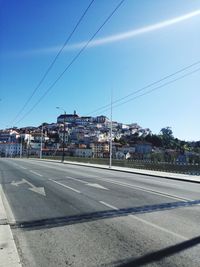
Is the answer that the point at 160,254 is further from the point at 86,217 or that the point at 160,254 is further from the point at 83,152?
the point at 83,152

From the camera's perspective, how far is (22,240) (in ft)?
21.1

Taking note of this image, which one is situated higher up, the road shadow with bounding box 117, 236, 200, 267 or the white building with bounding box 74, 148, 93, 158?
the white building with bounding box 74, 148, 93, 158

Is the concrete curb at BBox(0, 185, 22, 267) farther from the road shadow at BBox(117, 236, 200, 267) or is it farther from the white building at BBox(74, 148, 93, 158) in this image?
the white building at BBox(74, 148, 93, 158)

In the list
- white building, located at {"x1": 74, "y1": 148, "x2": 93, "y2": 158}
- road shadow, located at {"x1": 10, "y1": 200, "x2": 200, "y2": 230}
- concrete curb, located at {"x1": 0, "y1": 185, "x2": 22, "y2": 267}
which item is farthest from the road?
white building, located at {"x1": 74, "y1": 148, "x2": 93, "y2": 158}

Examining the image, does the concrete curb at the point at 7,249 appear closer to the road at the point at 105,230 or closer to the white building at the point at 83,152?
the road at the point at 105,230

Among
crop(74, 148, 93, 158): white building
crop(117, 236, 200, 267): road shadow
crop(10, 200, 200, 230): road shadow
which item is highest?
crop(74, 148, 93, 158): white building

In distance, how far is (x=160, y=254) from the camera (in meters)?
5.50

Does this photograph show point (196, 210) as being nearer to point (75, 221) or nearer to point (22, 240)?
point (75, 221)

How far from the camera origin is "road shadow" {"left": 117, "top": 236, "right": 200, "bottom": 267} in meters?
5.06

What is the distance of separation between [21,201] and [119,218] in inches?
167

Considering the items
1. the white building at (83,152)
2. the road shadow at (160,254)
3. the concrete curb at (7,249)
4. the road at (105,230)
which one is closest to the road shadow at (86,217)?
the road at (105,230)

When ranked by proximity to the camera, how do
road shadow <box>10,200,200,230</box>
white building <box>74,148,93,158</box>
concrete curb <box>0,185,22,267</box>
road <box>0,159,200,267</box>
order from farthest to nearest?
white building <box>74,148,93,158</box> → road shadow <box>10,200,200,230</box> → road <box>0,159,200,267</box> → concrete curb <box>0,185,22,267</box>

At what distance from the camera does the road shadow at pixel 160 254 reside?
16.6ft

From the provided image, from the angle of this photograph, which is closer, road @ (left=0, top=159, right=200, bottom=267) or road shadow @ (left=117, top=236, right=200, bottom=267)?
road shadow @ (left=117, top=236, right=200, bottom=267)
